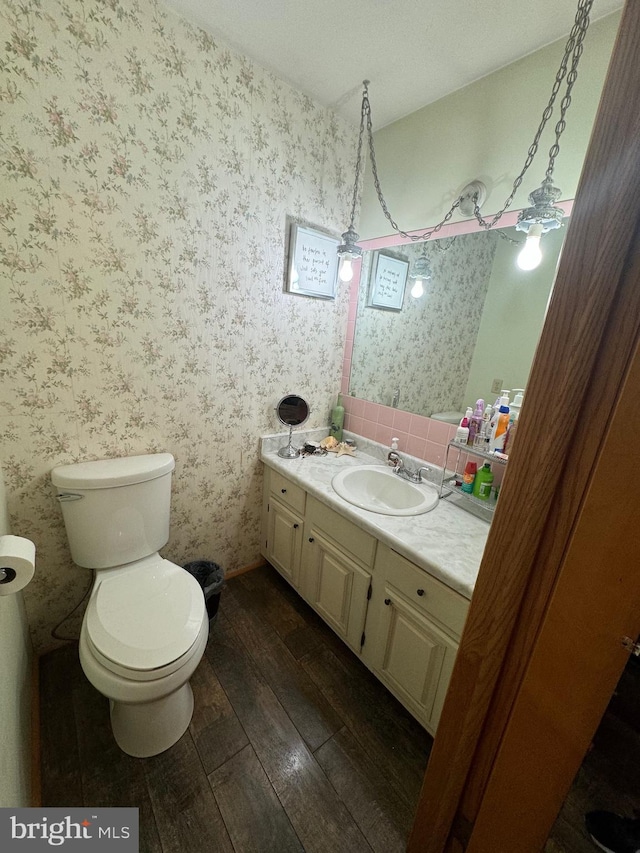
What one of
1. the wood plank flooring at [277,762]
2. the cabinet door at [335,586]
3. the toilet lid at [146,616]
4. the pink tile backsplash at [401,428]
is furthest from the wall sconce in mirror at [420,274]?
the wood plank flooring at [277,762]

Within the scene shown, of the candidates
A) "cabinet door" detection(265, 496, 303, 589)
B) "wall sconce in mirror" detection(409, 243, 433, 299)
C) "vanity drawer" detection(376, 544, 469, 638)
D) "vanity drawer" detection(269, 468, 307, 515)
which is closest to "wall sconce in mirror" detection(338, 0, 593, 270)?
"wall sconce in mirror" detection(409, 243, 433, 299)

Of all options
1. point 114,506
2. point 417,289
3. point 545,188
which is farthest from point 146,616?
point 545,188

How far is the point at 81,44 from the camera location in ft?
3.26

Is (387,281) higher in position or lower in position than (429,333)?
higher

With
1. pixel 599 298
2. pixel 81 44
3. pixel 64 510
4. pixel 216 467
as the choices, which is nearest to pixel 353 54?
pixel 81 44

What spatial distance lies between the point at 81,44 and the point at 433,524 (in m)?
1.95

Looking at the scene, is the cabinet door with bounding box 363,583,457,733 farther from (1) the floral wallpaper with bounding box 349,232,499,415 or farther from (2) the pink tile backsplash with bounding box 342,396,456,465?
(1) the floral wallpaper with bounding box 349,232,499,415

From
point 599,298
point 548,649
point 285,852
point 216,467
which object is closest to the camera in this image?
point 599,298

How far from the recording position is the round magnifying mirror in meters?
1.72

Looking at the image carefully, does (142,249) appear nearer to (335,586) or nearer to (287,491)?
(287,491)

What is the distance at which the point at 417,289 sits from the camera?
5.24 feet

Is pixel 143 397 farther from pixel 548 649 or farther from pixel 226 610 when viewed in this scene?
pixel 548 649

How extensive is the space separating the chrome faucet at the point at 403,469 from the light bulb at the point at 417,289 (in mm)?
796

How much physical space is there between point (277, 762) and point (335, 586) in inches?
22.7
